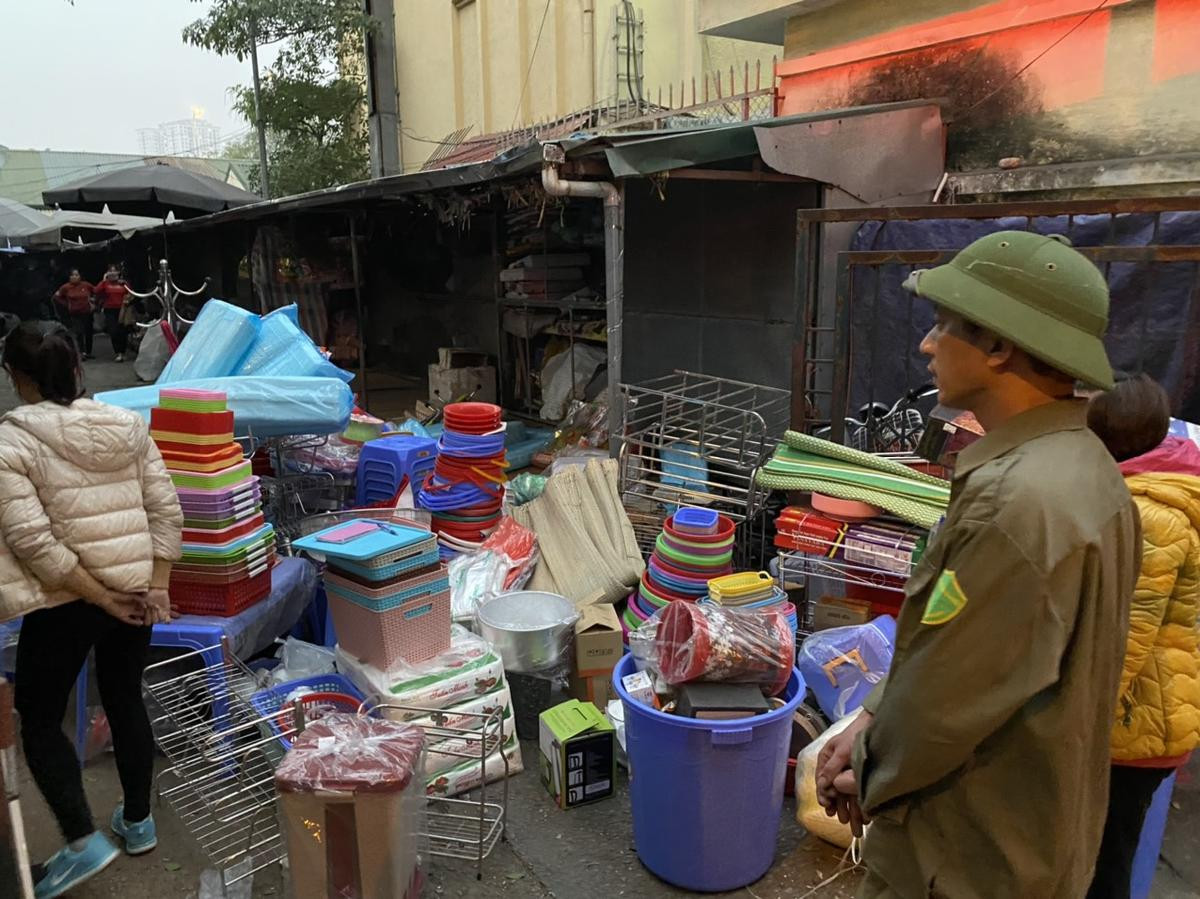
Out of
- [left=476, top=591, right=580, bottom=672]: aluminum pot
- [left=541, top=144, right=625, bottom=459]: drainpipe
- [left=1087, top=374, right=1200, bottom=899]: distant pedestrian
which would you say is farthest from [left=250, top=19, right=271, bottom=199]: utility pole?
[left=1087, top=374, right=1200, bottom=899]: distant pedestrian

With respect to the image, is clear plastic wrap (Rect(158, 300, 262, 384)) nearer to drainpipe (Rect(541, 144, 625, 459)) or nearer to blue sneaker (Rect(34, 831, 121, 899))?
drainpipe (Rect(541, 144, 625, 459))

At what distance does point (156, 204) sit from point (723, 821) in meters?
12.0

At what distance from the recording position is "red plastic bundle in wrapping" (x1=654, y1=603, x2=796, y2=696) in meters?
2.81

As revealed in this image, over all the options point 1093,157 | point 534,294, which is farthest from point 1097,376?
point 534,294

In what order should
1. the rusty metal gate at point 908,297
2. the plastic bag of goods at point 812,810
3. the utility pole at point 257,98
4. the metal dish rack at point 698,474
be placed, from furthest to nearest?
the utility pole at point 257,98 < the metal dish rack at point 698,474 < the rusty metal gate at point 908,297 < the plastic bag of goods at point 812,810

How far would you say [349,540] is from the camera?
3684mm

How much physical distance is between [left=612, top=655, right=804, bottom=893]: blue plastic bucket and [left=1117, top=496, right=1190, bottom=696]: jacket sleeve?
1044 millimetres

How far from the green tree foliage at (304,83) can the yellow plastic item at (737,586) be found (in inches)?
624

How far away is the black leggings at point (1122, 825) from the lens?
233 centimetres

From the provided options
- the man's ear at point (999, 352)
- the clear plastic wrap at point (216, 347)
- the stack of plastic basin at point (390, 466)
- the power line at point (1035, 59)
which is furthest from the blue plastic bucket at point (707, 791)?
the power line at point (1035, 59)

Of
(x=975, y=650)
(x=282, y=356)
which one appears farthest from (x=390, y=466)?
(x=975, y=650)

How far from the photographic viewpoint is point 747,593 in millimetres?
3748

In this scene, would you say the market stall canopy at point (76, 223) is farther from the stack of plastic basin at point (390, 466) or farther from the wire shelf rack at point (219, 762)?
the wire shelf rack at point (219, 762)

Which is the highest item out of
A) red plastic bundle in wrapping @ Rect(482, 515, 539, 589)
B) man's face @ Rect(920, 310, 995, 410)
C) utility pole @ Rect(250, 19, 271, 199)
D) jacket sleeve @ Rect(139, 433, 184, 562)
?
utility pole @ Rect(250, 19, 271, 199)
